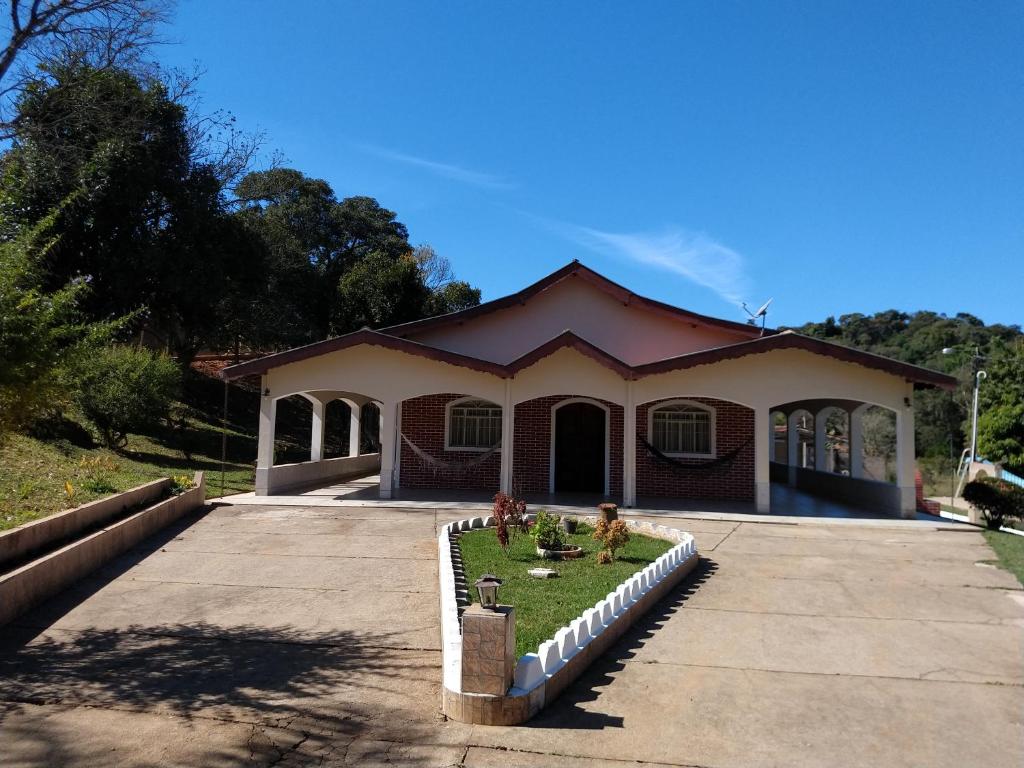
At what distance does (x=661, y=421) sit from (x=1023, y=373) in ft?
91.7

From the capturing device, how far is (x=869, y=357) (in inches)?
557

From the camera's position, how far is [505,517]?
33.9 ft

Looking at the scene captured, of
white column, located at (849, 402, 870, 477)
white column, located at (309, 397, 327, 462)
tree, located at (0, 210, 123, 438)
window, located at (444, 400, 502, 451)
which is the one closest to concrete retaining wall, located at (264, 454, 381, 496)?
white column, located at (309, 397, 327, 462)

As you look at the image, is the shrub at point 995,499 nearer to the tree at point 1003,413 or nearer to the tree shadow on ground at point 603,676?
the tree shadow on ground at point 603,676

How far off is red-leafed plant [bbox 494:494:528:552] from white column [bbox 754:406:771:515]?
564 cm

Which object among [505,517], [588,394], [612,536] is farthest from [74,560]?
[588,394]

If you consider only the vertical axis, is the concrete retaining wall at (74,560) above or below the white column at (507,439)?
below

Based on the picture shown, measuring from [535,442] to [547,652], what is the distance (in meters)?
12.4

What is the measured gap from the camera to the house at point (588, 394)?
1457cm

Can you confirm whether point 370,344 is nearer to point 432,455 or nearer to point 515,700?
point 432,455

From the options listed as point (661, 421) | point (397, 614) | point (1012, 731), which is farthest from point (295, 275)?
point (1012, 731)

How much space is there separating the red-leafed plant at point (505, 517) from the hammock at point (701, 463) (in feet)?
18.8

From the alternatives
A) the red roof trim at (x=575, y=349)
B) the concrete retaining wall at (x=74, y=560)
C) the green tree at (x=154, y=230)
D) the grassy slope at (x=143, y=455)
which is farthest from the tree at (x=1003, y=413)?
the concrete retaining wall at (x=74, y=560)

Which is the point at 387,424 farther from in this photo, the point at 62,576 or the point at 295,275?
the point at 295,275
